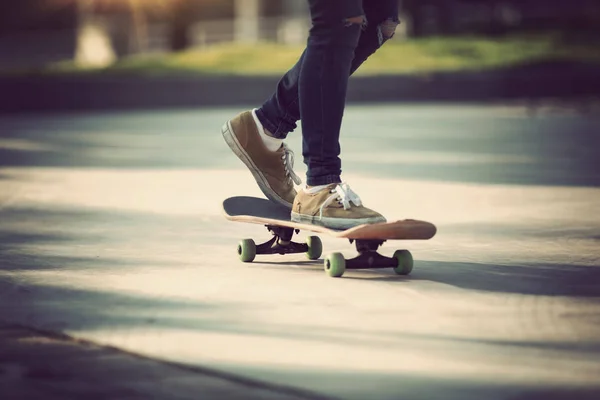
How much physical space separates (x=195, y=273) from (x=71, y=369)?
1410 millimetres

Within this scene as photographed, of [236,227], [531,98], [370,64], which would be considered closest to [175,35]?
[370,64]

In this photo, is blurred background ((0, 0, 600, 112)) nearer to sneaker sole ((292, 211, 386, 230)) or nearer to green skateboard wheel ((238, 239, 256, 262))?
green skateboard wheel ((238, 239, 256, 262))

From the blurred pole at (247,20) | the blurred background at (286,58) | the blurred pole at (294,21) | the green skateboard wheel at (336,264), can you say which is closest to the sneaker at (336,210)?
the green skateboard wheel at (336,264)

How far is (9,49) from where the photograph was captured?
30.9 m

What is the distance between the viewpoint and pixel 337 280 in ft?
14.4

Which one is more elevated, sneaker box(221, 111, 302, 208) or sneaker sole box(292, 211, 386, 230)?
sneaker box(221, 111, 302, 208)

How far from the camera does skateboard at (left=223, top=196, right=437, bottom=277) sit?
422 centimetres

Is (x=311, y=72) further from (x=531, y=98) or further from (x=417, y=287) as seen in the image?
(x=531, y=98)

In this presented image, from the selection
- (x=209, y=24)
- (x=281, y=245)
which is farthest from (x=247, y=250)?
(x=209, y=24)

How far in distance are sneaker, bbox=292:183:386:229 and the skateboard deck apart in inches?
1.3

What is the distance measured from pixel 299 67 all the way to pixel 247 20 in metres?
27.7

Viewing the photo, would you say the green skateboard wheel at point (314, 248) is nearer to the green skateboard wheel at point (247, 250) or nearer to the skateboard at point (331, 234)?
the skateboard at point (331, 234)

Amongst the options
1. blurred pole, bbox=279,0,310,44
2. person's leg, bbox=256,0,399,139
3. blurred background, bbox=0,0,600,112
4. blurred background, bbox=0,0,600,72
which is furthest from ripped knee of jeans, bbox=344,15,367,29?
blurred pole, bbox=279,0,310,44

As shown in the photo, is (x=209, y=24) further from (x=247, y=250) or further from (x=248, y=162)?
(x=247, y=250)
